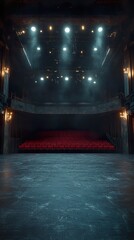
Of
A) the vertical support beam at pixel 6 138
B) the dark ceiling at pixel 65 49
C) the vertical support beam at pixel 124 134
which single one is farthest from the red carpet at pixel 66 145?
the dark ceiling at pixel 65 49

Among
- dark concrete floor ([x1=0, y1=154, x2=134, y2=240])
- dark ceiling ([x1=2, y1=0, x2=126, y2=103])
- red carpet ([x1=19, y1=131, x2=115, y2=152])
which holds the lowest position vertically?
dark concrete floor ([x1=0, y1=154, x2=134, y2=240])

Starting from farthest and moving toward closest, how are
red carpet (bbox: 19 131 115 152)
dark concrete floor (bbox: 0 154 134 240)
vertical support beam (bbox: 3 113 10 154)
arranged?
red carpet (bbox: 19 131 115 152)
vertical support beam (bbox: 3 113 10 154)
dark concrete floor (bbox: 0 154 134 240)

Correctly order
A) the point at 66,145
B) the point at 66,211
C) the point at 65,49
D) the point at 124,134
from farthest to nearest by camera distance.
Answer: the point at 65,49
the point at 66,145
the point at 124,134
the point at 66,211

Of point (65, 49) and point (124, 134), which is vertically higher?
point (65, 49)

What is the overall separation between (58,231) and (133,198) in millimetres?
1798

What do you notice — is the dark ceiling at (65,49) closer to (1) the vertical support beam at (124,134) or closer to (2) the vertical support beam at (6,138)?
(1) the vertical support beam at (124,134)

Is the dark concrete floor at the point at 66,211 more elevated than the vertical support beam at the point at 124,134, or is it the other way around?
the vertical support beam at the point at 124,134

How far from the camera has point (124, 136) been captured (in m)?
14.2

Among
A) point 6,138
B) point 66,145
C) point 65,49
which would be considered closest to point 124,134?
point 66,145

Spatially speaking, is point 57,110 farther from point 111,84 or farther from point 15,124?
point 111,84

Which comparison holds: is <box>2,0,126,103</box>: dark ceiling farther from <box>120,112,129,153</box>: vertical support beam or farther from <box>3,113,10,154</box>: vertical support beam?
<box>3,113,10,154</box>: vertical support beam

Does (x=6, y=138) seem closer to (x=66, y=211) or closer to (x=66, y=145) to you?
(x=66, y=145)

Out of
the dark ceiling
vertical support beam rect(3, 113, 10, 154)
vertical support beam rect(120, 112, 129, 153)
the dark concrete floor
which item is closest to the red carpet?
vertical support beam rect(120, 112, 129, 153)

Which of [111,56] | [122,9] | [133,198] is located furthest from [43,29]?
[133,198]
